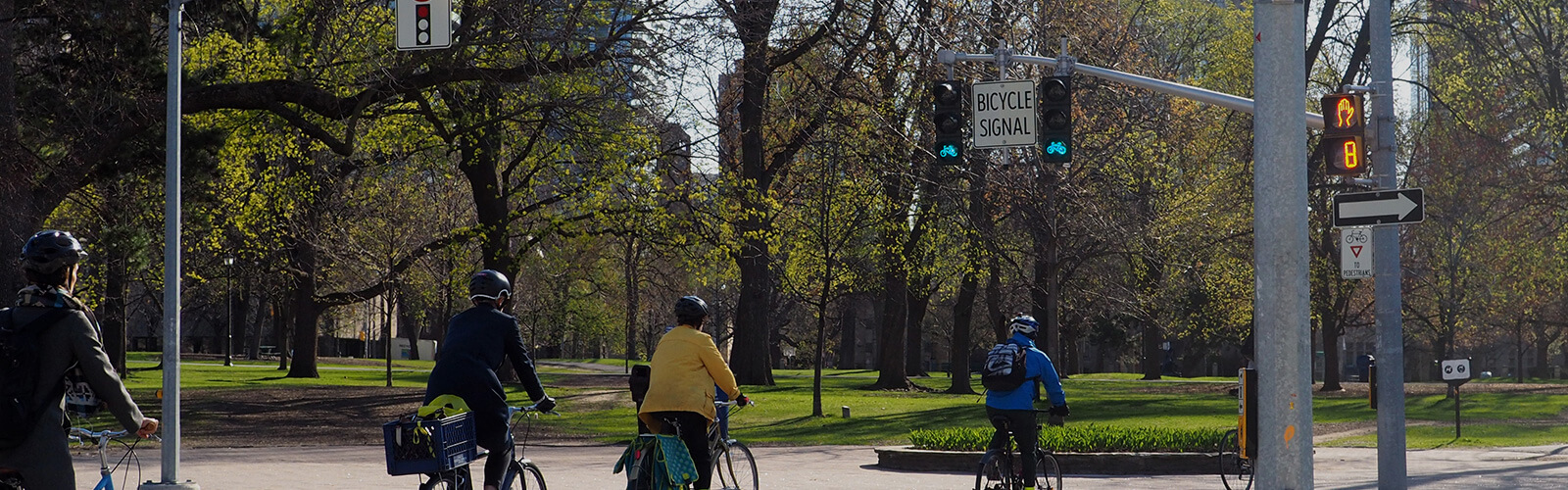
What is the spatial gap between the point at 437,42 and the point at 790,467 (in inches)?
285

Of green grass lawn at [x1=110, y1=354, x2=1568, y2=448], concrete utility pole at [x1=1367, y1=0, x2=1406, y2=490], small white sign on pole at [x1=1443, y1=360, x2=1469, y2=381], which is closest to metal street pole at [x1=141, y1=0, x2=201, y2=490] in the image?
concrete utility pole at [x1=1367, y1=0, x2=1406, y2=490]

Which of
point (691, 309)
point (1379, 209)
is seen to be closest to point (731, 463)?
point (691, 309)

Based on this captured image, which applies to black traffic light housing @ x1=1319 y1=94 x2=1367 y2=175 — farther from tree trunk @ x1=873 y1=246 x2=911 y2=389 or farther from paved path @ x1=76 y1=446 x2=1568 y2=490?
tree trunk @ x1=873 y1=246 x2=911 y2=389

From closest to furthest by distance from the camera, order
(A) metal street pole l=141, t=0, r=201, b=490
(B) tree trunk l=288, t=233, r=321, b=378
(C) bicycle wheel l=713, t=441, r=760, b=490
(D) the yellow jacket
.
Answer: (D) the yellow jacket, (C) bicycle wheel l=713, t=441, r=760, b=490, (A) metal street pole l=141, t=0, r=201, b=490, (B) tree trunk l=288, t=233, r=321, b=378

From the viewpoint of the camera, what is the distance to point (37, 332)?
557cm

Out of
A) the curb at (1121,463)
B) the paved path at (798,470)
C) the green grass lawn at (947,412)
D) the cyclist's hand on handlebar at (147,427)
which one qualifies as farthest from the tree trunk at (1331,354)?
the cyclist's hand on handlebar at (147,427)

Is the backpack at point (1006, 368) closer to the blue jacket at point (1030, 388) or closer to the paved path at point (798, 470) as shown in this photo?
the blue jacket at point (1030, 388)

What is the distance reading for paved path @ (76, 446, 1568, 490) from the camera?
49.3 ft

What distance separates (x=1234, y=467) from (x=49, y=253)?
1135 cm

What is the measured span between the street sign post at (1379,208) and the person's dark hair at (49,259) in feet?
34.5

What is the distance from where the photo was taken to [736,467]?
34.9ft

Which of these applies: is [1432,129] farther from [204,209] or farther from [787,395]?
[204,209]

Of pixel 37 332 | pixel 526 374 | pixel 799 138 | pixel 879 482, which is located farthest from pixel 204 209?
pixel 37 332

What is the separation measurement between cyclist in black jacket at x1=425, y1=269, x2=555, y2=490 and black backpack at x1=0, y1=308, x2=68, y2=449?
294cm
